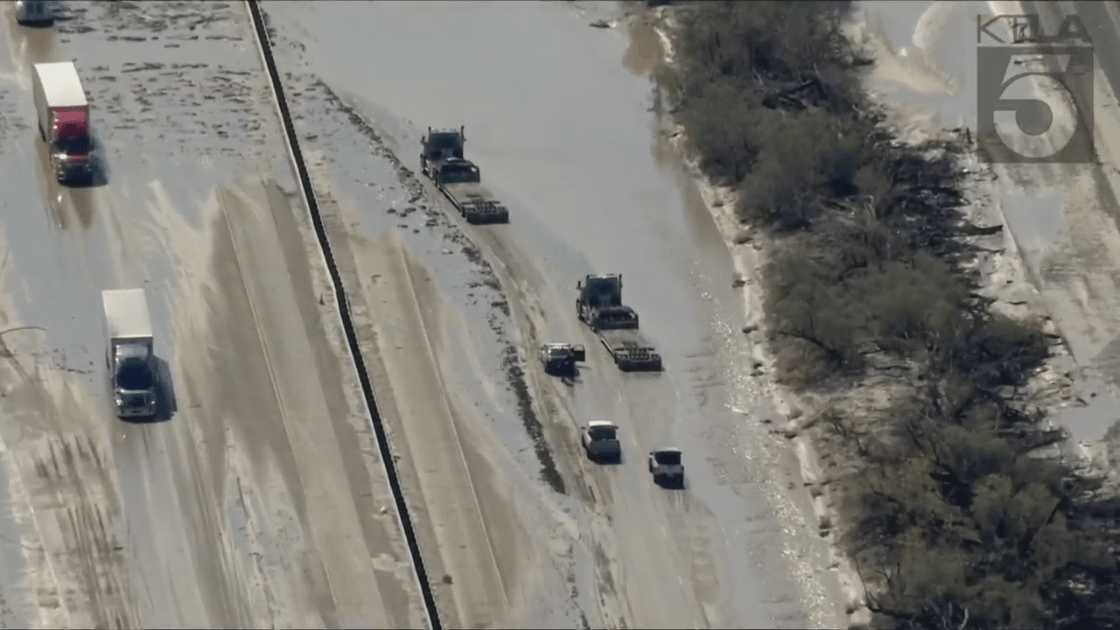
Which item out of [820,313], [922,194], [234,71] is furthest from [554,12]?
[820,313]

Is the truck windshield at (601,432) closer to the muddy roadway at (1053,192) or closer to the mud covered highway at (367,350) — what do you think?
the mud covered highway at (367,350)

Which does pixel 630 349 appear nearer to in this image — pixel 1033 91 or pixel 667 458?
pixel 667 458

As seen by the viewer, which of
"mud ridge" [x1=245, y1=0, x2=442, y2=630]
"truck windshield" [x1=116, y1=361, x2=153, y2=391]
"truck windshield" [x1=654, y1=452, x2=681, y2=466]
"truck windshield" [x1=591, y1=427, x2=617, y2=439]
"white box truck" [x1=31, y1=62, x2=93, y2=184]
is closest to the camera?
"mud ridge" [x1=245, y1=0, x2=442, y2=630]

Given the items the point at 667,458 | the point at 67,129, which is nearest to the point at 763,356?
the point at 667,458

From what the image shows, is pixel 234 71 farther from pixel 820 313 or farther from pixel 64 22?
pixel 820 313

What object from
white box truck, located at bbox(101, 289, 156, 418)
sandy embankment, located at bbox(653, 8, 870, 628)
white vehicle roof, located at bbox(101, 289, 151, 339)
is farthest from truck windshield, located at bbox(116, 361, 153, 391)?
sandy embankment, located at bbox(653, 8, 870, 628)

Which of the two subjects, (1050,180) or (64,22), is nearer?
(1050,180)

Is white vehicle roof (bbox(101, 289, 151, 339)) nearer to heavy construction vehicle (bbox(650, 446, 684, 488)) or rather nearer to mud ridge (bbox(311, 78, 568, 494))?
mud ridge (bbox(311, 78, 568, 494))
